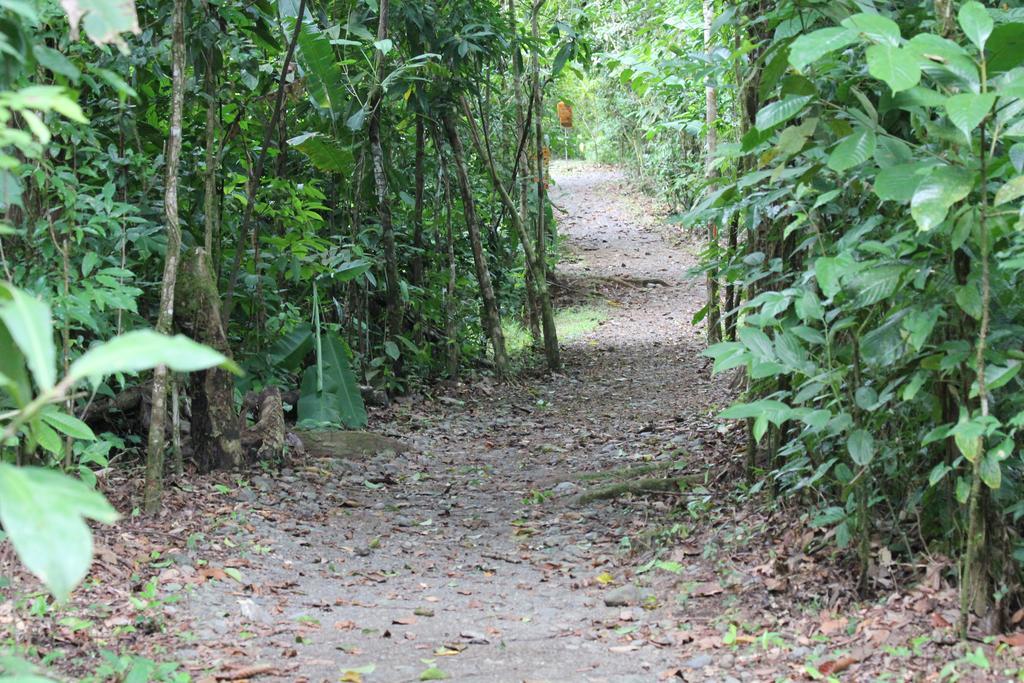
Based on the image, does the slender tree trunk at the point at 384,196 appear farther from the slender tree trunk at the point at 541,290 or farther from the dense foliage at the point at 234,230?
the slender tree trunk at the point at 541,290

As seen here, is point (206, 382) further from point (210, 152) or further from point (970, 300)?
point (970, 300)

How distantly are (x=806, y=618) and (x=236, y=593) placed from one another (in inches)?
99.3

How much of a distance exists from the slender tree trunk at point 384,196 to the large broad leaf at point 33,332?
7740 mm

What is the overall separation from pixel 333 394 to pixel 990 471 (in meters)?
5.74

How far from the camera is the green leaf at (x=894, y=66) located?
2445 millimetres

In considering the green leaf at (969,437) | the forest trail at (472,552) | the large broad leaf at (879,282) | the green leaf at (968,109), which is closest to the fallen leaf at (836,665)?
the forest trail at (472,552)

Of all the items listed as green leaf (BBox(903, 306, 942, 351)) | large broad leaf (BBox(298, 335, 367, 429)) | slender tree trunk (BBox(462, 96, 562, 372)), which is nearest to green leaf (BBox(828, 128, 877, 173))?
green leaf (BBox(903, 306, 942, 351))

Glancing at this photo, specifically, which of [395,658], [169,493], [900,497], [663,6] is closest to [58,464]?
[169,493]

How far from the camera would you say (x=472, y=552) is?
17.8 ft

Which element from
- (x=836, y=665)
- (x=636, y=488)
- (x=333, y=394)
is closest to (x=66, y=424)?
(x=836, y=665)

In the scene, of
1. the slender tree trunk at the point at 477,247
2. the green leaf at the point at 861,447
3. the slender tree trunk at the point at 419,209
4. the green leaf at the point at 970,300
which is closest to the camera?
the green leaf at the point at 970,300

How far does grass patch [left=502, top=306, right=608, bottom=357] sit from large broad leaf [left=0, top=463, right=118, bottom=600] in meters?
11.0

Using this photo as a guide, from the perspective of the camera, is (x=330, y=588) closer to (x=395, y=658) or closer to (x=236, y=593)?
(x=236, y=593)

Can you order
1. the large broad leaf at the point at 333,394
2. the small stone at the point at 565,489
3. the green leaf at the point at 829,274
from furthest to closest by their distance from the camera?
1. the large broad leaf at the point at 333,394
2. the small stone at the point at 565,489
3. the green leaf at the point at 829,274
